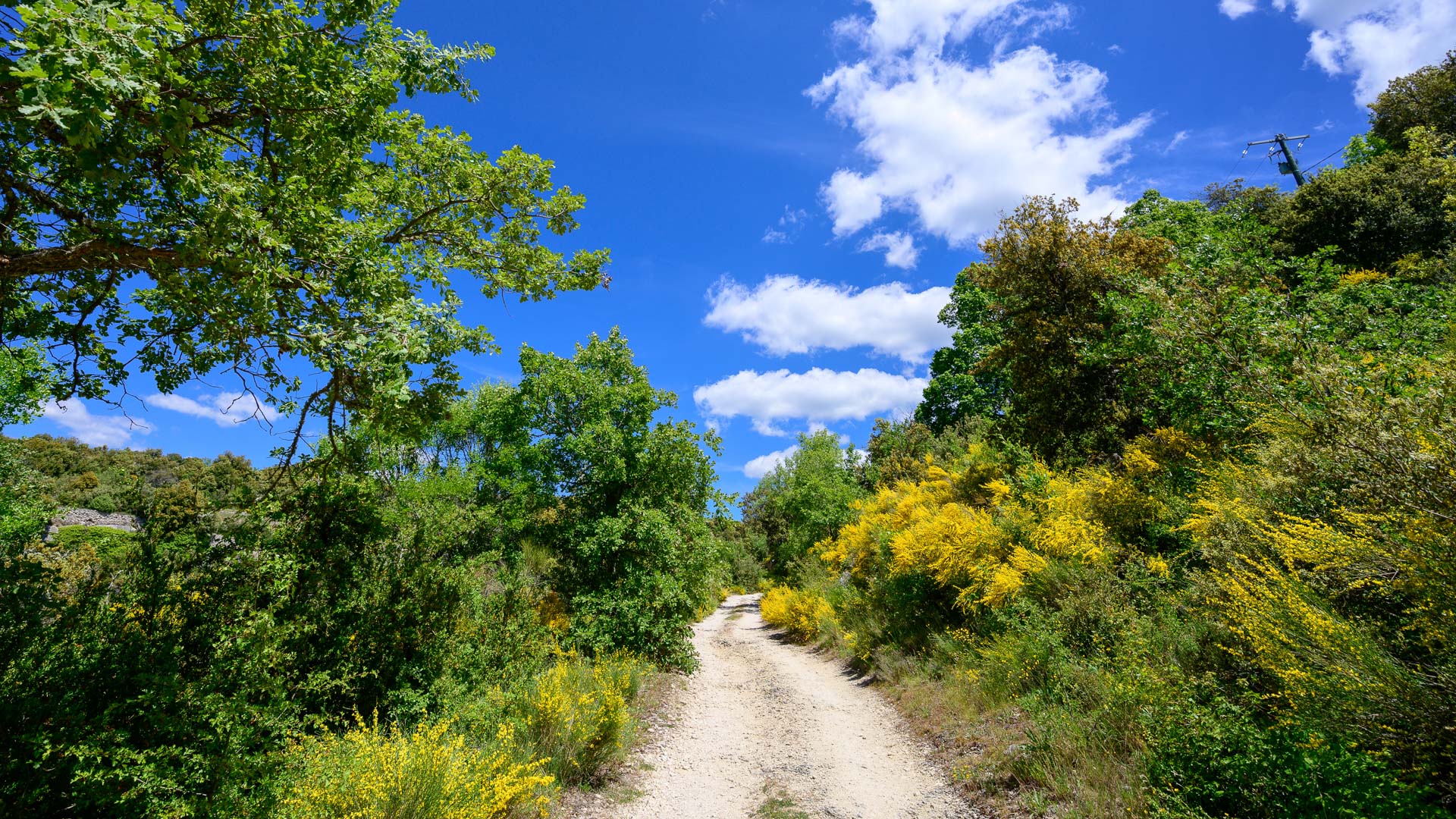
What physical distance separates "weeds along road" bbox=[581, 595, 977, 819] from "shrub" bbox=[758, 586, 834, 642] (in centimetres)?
400

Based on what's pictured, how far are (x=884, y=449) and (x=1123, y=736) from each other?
1096 inches

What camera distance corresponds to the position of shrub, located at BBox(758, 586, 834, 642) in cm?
1800

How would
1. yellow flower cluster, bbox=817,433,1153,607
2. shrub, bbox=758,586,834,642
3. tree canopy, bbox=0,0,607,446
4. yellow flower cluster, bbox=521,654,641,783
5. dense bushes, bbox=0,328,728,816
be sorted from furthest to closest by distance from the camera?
shrub, bbox=758,586,834,642, yellow flower cluster, bbox=817,433,1153,607, yellow flower cluster, bbox=521,654,641,783, dense bushes, bbox=0,328,728,816, tree canopy, bbox=0,0,607,446

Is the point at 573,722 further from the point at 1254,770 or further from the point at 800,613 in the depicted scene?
the point at 800,613

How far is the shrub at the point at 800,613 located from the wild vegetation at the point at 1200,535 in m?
1.80

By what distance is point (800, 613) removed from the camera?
20.3 meters

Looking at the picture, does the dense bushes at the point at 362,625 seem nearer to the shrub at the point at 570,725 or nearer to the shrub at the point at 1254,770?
the shrub at the point at 570,725

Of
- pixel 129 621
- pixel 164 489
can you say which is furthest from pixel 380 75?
pixel 129 621

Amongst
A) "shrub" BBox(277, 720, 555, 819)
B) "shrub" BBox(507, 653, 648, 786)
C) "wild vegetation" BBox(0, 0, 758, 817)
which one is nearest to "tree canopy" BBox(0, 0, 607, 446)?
"wild vegetation" BBox(0, 0, 758, 817)

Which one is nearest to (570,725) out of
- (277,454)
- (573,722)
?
(573,722)

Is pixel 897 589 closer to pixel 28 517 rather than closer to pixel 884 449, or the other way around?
pixel 28 517

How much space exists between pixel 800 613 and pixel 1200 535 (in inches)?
619

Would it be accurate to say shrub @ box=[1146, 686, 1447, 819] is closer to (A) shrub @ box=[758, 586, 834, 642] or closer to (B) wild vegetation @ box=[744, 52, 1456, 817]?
(B) wild vegetation @ box=[744, 52, 1456, 817]

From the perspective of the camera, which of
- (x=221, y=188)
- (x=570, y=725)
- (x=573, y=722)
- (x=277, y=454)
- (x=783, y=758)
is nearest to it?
(x=221, y=188)
